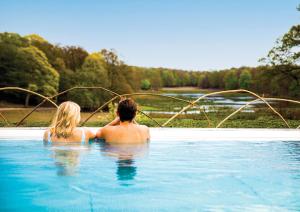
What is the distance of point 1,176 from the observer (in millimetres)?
3922

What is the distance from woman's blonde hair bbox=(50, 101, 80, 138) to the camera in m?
3.86

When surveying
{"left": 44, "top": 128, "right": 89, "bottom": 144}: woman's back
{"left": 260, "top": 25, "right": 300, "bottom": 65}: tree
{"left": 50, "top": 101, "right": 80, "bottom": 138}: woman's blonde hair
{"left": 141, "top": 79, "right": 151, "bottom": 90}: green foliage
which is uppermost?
{"left": 260, "top": 25, "right": 300, "bottom": 65}: tree

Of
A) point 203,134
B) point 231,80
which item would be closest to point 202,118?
point 203,134

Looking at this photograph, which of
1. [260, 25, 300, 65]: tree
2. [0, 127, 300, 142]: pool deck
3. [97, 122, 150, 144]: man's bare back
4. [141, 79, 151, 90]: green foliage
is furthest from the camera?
[141, 79, 151, 90]: green foliage

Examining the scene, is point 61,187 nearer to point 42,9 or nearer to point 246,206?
point 246,206

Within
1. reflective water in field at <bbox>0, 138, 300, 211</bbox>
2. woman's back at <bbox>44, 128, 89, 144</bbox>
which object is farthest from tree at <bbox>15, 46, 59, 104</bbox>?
woman's back at <bbox>44, 128, 89, 144</bbox>

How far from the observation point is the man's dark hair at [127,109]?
4.16 metres

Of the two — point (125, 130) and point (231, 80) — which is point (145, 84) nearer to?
point (231, 80)

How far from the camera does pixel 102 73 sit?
3128cm

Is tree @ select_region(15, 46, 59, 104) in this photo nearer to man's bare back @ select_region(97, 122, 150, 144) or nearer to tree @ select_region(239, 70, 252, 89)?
tree @ select_region(239, 70, 252, 89)

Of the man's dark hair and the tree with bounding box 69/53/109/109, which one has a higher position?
the tree with bounding box 69/53/109/109

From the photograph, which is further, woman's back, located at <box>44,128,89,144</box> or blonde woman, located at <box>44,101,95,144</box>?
woman's back, located at <box>44,128,89,144</box>

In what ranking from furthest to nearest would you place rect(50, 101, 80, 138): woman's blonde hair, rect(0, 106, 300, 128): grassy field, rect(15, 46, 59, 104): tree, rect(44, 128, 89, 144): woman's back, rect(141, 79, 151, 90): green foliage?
rect(15, 46, 59, 104): tree, rect(141, 79, 151, 90): green foliage, rect(0, 106, 300, 128): grassy field, rect(44, 128, 89, 144): woman's back, rect(50, 101, 80, 138): woman's blonde hair

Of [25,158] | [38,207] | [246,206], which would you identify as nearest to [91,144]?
[25,158]
